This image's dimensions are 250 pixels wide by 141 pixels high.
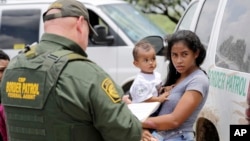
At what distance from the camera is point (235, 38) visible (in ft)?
12.7

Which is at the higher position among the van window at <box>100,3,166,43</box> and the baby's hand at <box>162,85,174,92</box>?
the baby's hand at <box>162,85,174,92</box>

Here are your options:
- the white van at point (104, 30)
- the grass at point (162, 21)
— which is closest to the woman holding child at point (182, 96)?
the white van at point (104, 30)

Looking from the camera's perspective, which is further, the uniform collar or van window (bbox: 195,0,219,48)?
van window (bbox: 195,0,219,48)

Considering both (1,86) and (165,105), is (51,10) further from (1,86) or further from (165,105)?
(165,105)

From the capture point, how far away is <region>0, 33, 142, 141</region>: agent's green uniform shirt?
2398 millimetres

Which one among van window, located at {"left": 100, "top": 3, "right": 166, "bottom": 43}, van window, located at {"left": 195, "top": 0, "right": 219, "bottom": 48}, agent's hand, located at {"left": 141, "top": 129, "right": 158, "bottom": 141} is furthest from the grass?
agent's hand, located at {"left": 141, "top": 129, "right": 158, "bottom": 141}

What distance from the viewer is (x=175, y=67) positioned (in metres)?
3.73

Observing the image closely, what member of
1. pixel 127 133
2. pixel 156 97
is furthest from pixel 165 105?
pixel 127 133

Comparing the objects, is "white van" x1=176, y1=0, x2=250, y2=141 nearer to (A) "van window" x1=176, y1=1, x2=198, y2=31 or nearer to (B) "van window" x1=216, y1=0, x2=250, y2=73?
(B) "van window" x1=216, y1=0, x2=250, y2=73

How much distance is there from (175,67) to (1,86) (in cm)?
138

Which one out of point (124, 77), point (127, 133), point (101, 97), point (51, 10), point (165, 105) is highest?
point (51, 10)

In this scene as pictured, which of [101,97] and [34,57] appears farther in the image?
[34,57]

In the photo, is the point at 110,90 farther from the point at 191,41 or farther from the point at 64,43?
the point at 191,41

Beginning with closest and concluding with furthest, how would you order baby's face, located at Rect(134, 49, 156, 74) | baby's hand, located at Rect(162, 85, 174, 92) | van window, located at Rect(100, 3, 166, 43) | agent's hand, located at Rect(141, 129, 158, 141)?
1. agent's hand, located at Rect(141, 129, 158, 141)
2. baby's hand, located at Rect(162, 85, 174, 92)
3. baby's face, located at Rect(134, 49, 156, 74)
4. van window, located at Rect(100, 3, 166, 43)
